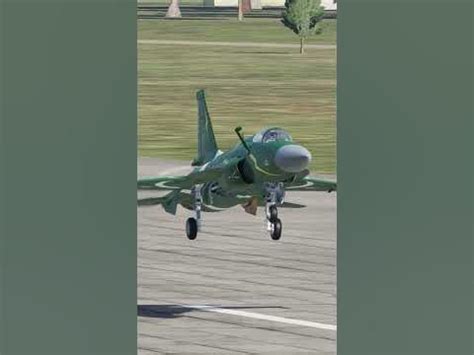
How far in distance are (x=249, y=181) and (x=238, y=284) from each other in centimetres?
1112

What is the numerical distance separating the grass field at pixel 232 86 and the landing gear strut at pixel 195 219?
107 feet

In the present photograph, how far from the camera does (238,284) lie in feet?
134

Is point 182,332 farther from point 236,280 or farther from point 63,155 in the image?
point 63,155

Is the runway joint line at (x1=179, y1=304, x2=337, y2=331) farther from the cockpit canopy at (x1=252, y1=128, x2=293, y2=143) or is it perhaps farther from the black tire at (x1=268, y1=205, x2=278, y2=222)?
the black tire at (x1=268, y1=205, x2=278, y2=222)

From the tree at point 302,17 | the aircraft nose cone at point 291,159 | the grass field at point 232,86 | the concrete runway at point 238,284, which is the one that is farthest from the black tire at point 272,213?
the tree at point 302,17

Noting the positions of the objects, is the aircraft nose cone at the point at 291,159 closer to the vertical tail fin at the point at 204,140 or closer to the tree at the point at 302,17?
the vertical tail fin at the point at 204,140

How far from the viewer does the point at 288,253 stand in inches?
1864

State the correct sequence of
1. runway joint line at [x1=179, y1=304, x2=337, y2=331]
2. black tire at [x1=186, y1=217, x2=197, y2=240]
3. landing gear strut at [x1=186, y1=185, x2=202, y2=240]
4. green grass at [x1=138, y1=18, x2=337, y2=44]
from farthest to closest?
green grass at [x1=138, y1=18, x2=337, y2=44], runway joint line at [x1=179, y1=304, x2=337, y2=331], black tire at [x1=186, y1=217, x2=197, y2=240], landing gear strut at [x1=186, y1=185, x2=202, y2=240]

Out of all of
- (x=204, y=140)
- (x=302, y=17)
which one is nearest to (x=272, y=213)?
(x=204, y=140)

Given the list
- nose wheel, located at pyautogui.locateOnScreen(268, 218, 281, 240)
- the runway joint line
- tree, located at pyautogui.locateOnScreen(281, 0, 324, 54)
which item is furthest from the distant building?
nose wheel, located at pyautogui.locateOnScreen(268, 218, 281, 240)

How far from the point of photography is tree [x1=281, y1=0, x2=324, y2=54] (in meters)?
92.2

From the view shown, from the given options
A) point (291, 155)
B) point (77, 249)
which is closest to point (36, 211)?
point (77, 249)

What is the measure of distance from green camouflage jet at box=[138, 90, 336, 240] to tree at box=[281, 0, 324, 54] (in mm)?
60753

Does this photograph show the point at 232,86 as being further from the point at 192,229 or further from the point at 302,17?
the point at 192,229
